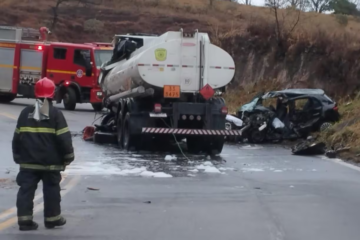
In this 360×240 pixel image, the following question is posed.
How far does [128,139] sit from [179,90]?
175cm

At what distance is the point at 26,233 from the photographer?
811 cm

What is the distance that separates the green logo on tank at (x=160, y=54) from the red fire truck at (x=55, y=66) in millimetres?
13001

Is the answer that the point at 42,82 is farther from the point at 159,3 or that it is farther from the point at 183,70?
the point at 159,3

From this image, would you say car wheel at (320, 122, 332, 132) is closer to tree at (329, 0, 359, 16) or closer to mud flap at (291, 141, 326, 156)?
mud flap at (291, 141, 326, 156)

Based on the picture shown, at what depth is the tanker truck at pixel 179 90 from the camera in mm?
17109

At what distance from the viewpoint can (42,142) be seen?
819 centimetres

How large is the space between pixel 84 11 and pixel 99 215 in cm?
5999

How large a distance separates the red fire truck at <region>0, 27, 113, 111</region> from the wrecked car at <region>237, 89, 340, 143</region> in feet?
32.0

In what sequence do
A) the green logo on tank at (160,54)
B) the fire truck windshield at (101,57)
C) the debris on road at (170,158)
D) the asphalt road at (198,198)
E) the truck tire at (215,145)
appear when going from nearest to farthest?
the asphalt road at (198,198)
the debris on road at (170,158)
the green logo on tank at (160,54)
the truck tire at (215,145)
the fire truck windshield at (101,57)

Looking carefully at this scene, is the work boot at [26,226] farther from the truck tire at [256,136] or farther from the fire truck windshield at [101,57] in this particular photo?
the fire truck windshield at [101,57]

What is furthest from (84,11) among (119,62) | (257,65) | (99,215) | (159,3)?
(99,215)

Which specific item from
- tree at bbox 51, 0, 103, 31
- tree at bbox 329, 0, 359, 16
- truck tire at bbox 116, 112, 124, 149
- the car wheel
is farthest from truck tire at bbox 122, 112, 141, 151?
tree at bbox 329, 0, 359, 16

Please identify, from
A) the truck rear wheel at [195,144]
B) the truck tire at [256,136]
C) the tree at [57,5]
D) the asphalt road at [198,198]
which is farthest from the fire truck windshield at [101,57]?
the tree at [57,5]

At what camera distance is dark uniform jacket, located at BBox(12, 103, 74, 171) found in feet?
26.8
